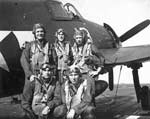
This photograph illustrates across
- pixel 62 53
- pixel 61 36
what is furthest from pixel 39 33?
pixel 62 53

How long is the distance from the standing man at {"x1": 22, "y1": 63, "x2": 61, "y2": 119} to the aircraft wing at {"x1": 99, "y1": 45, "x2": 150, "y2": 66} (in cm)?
287

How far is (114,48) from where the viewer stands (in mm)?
11516

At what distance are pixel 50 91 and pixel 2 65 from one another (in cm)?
190

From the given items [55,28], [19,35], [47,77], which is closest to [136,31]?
[55,28]

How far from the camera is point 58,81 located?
7.13 meters

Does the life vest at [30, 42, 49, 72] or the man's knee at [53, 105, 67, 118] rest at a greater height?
the life vest at [30, 42, 49, 72]

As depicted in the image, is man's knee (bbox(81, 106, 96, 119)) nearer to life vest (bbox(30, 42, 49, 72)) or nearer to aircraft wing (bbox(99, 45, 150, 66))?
life vest (bbox(30, 42, 49, 72))

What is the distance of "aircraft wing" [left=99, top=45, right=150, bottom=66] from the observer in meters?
9.41

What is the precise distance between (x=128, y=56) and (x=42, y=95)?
3707 mm

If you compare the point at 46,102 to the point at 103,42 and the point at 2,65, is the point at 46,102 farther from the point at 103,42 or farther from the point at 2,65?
the point at 103,42

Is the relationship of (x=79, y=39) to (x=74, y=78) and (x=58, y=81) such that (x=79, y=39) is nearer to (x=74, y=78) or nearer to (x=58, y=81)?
(x=58, y=81)

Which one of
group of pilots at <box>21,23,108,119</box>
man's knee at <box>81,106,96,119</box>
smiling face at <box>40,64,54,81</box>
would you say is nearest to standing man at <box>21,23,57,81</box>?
group of pilots at <box>21,23,108,119</box>

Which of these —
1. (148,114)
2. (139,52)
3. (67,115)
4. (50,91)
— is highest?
(139,52)

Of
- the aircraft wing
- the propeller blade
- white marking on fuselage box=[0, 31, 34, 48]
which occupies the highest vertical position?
the propeller blade
